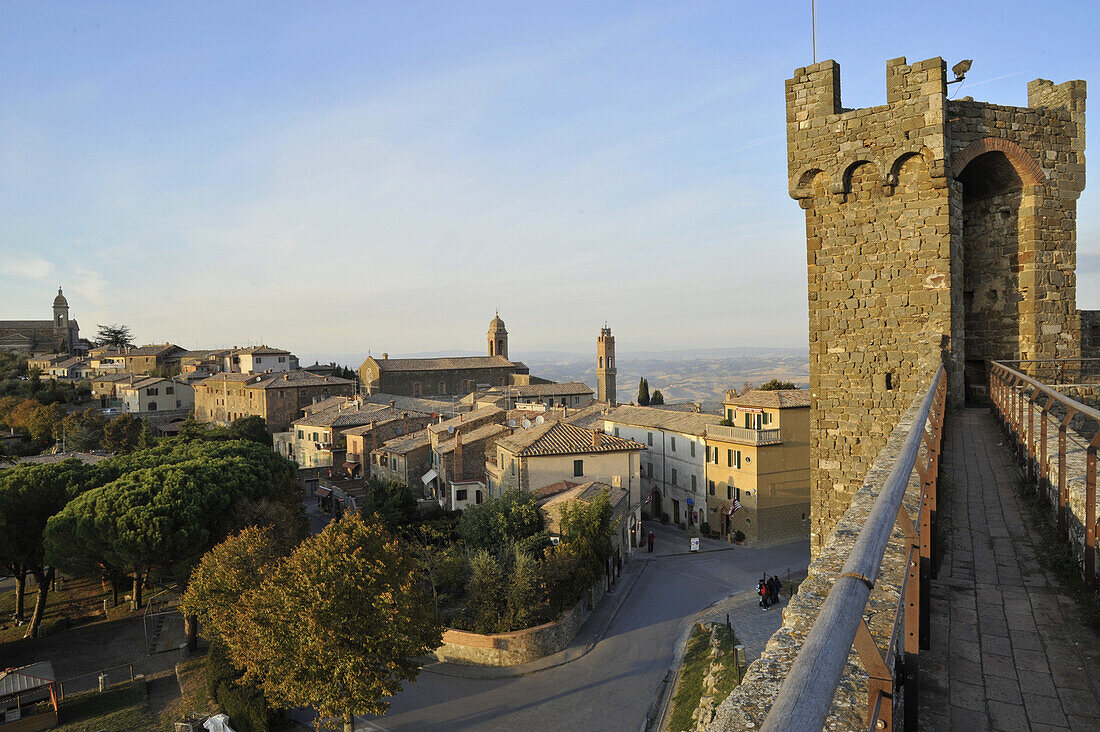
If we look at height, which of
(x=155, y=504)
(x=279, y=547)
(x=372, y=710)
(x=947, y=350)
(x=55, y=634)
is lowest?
(x=55, y=634)

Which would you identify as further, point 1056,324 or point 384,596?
point 384,596

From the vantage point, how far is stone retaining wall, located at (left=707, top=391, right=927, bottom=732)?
2.46 m

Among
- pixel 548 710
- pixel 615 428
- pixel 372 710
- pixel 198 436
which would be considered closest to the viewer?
pixel 372 710

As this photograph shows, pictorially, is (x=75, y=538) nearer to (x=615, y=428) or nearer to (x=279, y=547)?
(x=279, y=547)

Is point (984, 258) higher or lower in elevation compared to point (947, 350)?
higher

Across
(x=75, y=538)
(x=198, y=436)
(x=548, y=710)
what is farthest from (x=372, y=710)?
(x=198, y=436)

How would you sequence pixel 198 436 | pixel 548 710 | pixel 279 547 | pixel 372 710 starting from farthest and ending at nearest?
pixel 198 436 < pixel 279 547 < pixel 548 710 < pixel 372 710

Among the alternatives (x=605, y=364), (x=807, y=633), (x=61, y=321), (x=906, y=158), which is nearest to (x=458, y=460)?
(x=906, y=158)

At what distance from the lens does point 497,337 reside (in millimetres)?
100812

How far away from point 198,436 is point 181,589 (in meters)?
32.9

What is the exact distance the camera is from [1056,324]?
10523 millimetres

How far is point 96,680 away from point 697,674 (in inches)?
805

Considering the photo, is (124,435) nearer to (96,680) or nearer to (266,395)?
(266,395)

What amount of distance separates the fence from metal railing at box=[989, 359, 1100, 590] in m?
26.9
